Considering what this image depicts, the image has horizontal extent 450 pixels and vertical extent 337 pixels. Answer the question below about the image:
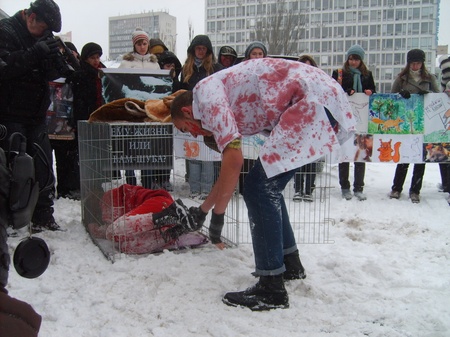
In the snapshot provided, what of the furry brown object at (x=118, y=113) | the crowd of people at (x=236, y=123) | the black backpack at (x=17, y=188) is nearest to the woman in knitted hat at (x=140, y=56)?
the crowd of people at (x=236, y=123)

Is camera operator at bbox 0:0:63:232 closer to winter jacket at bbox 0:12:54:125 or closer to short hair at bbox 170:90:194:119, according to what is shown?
winter jacket at bbox 0:12:54:125

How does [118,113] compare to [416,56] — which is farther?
[416,56]

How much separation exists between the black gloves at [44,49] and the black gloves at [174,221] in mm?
1548

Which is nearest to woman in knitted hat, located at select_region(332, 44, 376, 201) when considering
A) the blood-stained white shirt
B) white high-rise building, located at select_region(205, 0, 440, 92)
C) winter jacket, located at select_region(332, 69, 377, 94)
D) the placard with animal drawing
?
winter jacket, located at select_region(332, 69, 377, 94)

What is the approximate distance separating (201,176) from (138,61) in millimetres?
2124

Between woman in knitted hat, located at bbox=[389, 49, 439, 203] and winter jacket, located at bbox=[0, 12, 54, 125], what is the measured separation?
4.45 metres

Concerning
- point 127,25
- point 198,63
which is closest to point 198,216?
point 198,63

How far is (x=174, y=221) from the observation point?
3.20 meters

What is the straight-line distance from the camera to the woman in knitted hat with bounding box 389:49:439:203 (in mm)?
5863

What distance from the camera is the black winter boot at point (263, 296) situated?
2617 millimetres

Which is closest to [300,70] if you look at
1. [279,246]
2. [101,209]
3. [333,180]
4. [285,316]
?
[279,246]

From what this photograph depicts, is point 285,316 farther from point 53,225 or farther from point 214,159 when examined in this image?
point 53,225

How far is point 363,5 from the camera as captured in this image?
2995 inches

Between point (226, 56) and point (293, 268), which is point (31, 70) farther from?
point (226, 56)
